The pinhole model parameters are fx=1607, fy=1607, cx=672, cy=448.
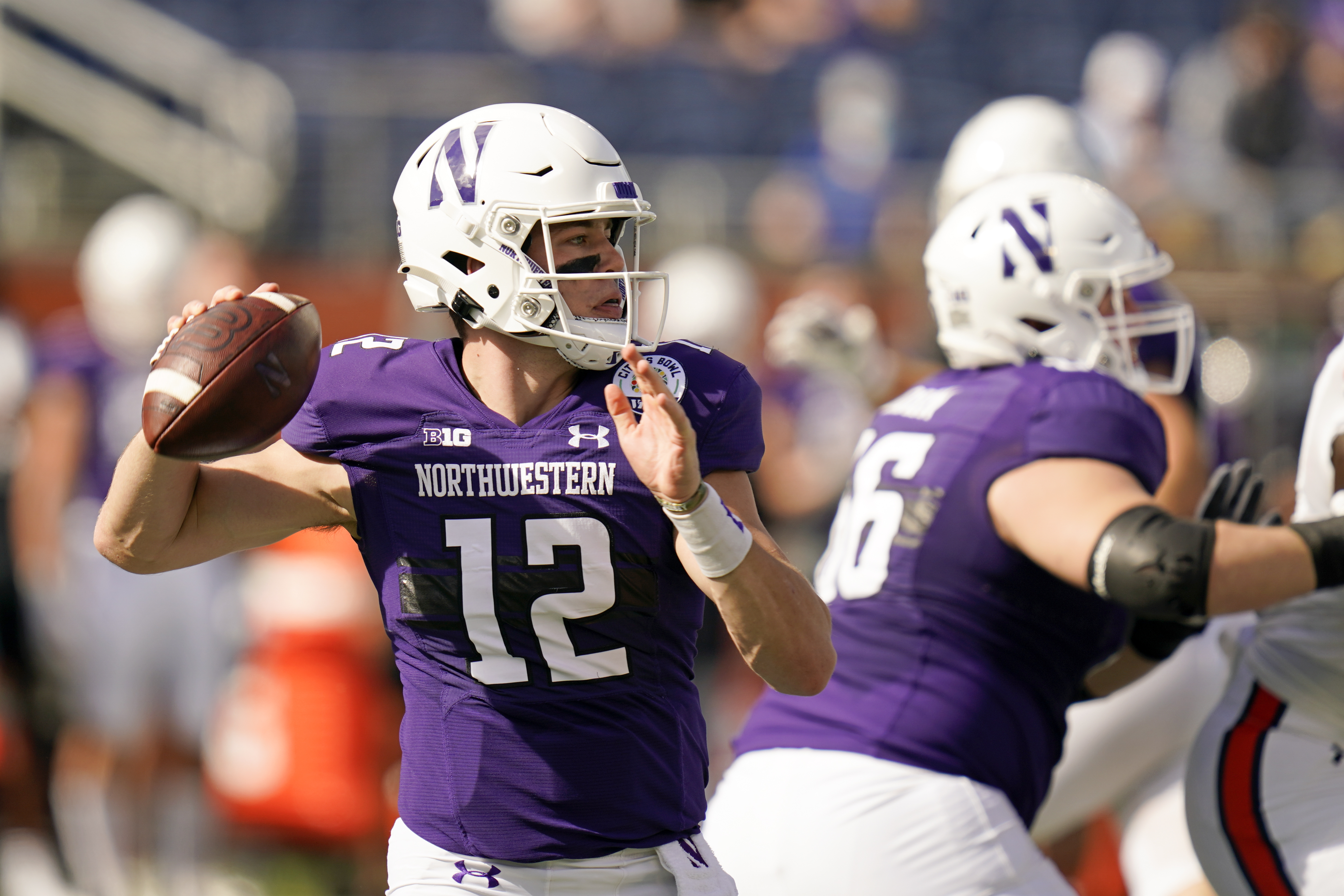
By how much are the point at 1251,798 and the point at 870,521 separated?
0.93 m

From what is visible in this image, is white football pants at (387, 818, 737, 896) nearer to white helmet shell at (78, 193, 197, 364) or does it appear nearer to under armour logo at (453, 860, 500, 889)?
under armour logo at (453, 860, 500, 889)

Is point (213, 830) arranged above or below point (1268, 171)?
below

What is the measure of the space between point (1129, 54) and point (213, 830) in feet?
21.4

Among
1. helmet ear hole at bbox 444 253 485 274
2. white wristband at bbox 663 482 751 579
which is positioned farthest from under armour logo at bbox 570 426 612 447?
helmet ear hole at bbox 444 253 485 274

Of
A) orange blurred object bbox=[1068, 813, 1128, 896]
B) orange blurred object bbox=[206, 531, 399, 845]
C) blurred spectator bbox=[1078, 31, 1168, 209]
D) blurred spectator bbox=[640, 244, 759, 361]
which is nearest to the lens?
orange blurred object bbox=[1068, 813, 1128, 896]

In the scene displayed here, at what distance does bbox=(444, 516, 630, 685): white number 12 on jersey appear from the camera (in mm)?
2498

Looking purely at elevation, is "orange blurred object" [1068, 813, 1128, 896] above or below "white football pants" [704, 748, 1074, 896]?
below

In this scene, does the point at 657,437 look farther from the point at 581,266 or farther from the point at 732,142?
the point at 732,142

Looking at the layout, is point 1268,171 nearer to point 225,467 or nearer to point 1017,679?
point 1017,679

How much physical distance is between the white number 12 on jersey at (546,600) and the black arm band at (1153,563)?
84 cm

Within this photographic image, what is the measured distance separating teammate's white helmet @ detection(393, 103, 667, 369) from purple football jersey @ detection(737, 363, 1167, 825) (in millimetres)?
735

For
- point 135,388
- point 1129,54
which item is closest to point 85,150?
point 135,388

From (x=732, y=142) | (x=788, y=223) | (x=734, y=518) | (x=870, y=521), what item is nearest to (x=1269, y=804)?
(x=870, y=521)

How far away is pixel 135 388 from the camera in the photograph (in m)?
6.43
